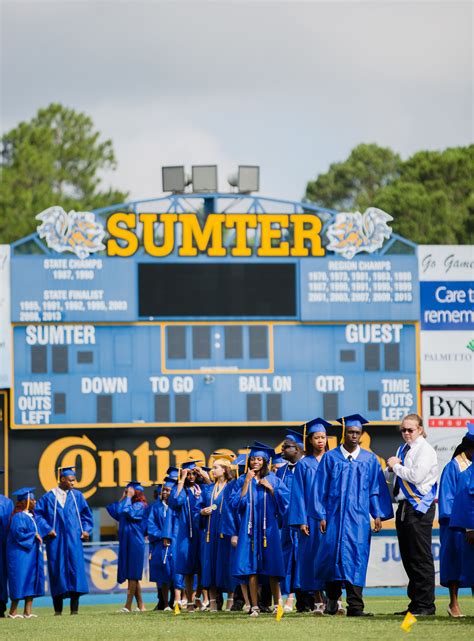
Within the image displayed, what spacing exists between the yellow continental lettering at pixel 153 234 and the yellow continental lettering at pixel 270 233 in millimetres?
1638

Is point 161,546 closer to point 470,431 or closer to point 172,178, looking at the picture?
point 470,431

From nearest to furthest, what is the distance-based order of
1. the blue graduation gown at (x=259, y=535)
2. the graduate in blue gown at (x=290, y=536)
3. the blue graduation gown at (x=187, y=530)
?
1. the blue graduation gown at (x=259, y=535)
2. the graduate in blue gown at (x=290, y=536)
3. the blue graduation gown at (x=187, y=530)

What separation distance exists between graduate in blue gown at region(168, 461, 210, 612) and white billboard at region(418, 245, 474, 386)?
11967mm

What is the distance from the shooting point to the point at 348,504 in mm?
14344

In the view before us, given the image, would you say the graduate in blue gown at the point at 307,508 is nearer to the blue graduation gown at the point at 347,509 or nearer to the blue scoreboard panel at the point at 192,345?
the blue graduation gown at the point at 347,509

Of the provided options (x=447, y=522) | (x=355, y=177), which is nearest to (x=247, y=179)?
(x=447, y=522)

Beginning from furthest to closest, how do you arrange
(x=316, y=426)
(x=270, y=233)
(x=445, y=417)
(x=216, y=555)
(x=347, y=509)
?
(x=445, y=417) → (x=270, y=233) → (x=216, y=555) → (x=316, y=426) → (x=347, y=509)

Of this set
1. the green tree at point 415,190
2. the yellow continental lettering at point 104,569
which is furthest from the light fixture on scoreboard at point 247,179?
the green tree at point 415,190

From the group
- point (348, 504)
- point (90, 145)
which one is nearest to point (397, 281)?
point (348, 504)

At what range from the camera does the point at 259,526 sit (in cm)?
1570

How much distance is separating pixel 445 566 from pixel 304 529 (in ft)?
6.43

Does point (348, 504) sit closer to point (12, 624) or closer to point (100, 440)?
point (12, 624)

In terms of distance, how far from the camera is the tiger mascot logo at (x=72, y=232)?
2955 centimetres

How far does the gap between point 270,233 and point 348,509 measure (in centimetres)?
1555
